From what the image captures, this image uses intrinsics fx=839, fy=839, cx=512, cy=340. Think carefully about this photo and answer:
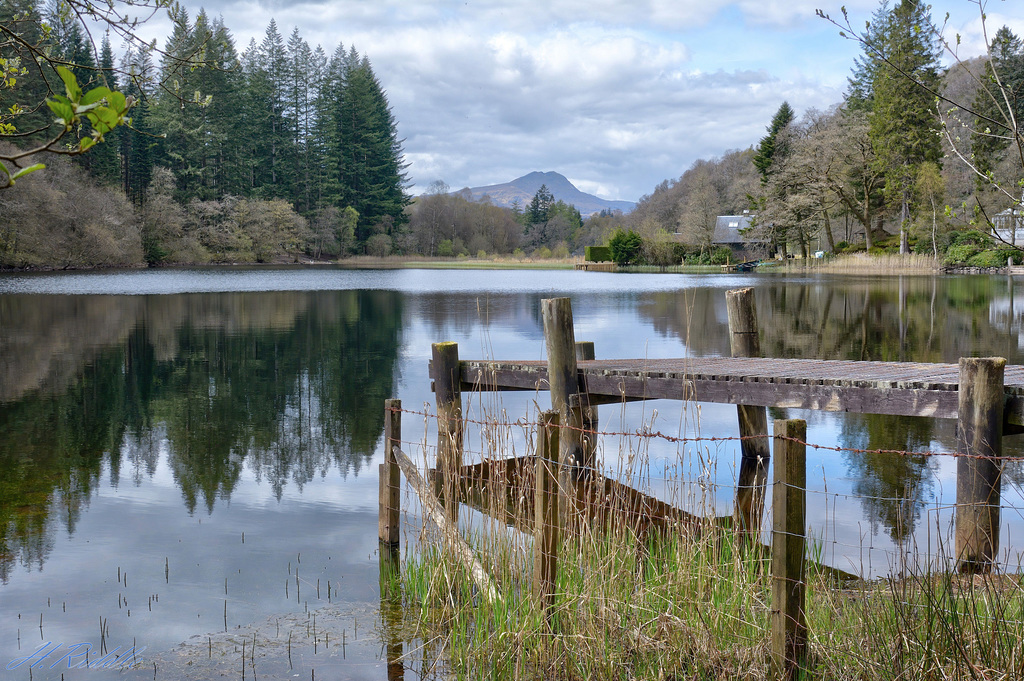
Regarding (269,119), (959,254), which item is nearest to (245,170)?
(269,119)

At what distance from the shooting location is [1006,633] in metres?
3.35

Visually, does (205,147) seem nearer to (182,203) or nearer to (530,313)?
(182,203)

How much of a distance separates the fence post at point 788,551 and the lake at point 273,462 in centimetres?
41

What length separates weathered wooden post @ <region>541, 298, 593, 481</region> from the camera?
6.47m

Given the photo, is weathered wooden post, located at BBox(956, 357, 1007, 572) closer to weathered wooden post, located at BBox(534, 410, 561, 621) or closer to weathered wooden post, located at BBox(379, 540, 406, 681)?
weathered wooden post, located at BBox(534, 410, 561, 621)

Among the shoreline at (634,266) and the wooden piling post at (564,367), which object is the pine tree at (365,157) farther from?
the wooden piling post at (564,367)

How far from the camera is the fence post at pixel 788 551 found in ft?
11.1

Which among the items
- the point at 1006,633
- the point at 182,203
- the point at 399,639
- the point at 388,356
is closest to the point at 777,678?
the point at 1006,633

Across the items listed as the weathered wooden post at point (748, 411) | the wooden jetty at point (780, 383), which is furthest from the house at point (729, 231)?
the wooden jetty at point (780, 383)

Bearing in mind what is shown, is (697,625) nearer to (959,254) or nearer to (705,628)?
(705,628)

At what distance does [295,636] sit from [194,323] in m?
20.9

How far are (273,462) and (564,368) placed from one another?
4698mm

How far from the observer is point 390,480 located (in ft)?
21.1

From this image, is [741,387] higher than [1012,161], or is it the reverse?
[1012,161]
